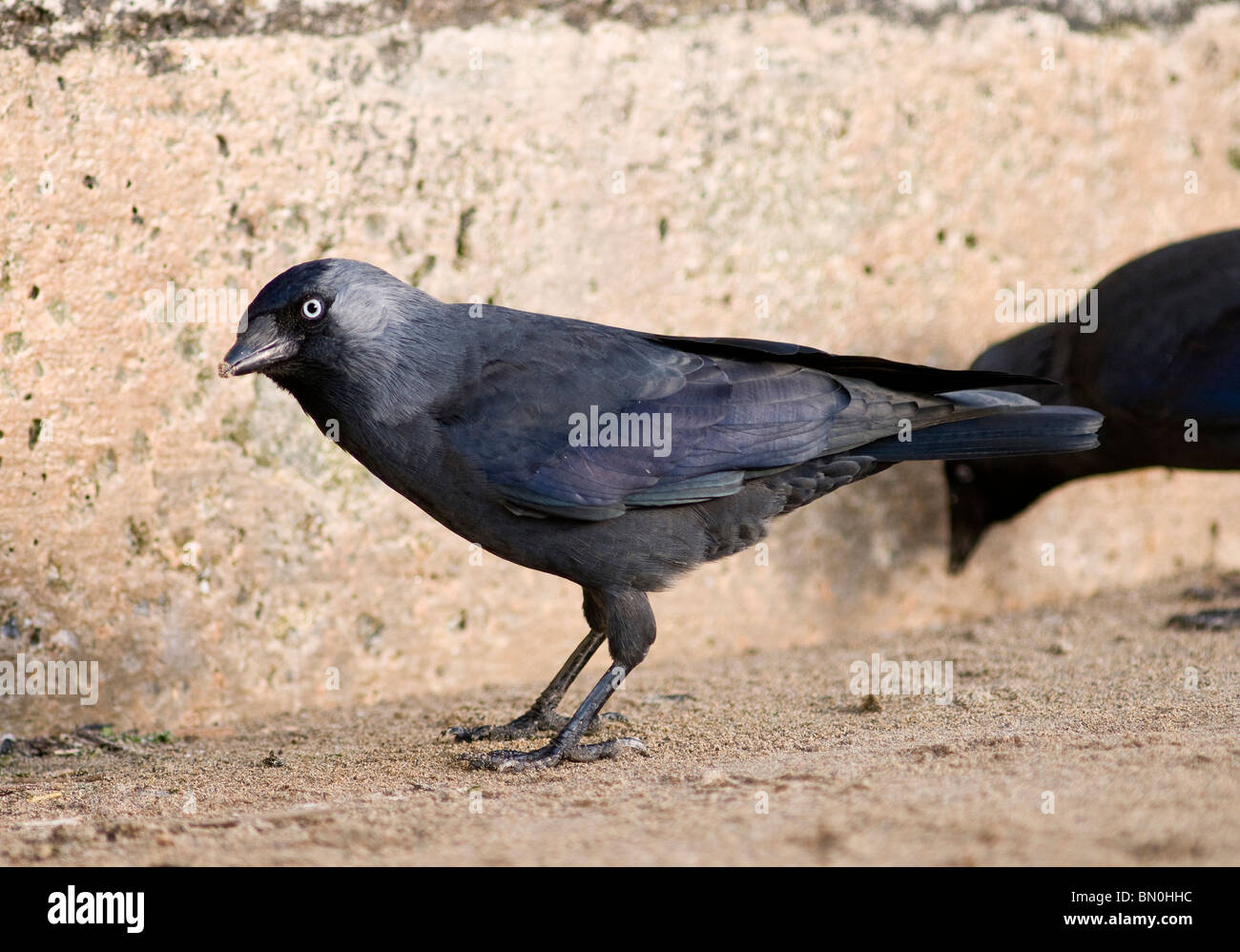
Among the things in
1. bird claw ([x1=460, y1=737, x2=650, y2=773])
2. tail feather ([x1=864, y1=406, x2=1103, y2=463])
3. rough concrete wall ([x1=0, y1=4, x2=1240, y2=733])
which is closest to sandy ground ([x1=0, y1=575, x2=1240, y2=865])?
bird claw ([x1=460, y1=737, x2=650, y2=773])

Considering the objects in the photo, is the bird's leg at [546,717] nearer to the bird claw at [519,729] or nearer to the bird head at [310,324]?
the bird claw at [519,729]

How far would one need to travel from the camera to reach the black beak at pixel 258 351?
344 centimetres

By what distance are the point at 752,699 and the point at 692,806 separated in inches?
58.2

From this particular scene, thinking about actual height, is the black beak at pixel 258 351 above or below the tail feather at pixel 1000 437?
above

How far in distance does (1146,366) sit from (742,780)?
307cm

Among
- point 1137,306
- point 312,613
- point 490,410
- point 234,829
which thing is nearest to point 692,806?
point 234,829

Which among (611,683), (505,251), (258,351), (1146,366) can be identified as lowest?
(611,683)

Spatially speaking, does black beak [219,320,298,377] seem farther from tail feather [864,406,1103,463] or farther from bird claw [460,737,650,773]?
tail feather [864,406,1103,463]

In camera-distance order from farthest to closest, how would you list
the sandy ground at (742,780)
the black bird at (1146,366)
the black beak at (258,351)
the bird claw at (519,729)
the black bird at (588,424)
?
the black bird at (1146,366) < the bird claw at (519,729) < the black bird at (588,424) < the black beak at (258,351) < the sandy ground at (742,780)

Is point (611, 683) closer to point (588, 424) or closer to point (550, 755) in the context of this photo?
point (550, 755)

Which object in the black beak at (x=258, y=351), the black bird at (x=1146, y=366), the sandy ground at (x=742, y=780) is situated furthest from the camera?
the black bird at (x=1146, y=366)

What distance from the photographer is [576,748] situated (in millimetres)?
3609

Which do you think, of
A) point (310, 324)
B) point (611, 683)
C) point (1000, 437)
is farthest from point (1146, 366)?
point (310, 324)

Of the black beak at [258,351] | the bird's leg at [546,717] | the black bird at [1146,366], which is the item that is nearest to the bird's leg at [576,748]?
the bird's leg at [546,717]
